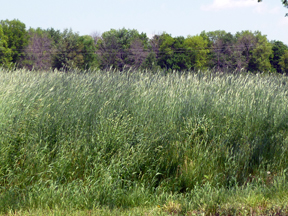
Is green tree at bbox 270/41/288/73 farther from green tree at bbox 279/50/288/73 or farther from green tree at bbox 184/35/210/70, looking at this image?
green tree at bbox 184/35/210/70

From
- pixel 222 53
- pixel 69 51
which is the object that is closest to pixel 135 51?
pixel 69 51

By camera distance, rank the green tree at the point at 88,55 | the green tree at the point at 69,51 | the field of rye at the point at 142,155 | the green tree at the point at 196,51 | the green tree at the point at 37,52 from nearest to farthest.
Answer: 1. the field of rye at the point at 142,155
2. the green tree at the point at 69,51
3. the green tree at the point at 88,55
4. the green tree at the point at 37,52
5. the green tree at the point at 196,51

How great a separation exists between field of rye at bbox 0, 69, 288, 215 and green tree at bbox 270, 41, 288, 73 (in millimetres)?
61820

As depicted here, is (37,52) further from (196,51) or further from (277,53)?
(277,53)

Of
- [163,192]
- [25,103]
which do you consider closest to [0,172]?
[25,103]

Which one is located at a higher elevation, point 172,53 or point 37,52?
point 172,53

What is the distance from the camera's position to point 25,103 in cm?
542

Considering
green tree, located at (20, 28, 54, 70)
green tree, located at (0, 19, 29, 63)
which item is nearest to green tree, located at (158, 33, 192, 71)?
green tree, located at (20, 28, 54, 70)

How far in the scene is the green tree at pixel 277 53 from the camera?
2456 inches

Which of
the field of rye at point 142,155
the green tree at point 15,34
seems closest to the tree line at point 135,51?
the green tree at point 15,34

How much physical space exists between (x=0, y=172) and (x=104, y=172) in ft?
4.58

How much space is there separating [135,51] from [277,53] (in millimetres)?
30232

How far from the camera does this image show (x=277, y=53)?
62.8 meters

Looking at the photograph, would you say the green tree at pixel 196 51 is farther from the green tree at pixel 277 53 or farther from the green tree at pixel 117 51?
the green tree at pixel 277 53
